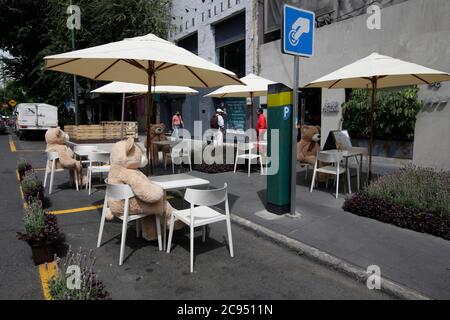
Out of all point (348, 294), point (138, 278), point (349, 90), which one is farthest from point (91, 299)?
point (349, 90)

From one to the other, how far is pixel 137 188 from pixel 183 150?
5.64 metres

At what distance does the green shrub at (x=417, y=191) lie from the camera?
15.3 ft

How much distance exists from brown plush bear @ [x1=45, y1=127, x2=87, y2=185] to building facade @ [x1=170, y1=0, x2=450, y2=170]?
8898 millimetres

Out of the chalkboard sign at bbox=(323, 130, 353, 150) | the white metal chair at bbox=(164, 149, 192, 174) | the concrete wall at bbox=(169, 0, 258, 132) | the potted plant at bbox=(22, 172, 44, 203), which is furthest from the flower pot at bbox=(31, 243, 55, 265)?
the concrete wall at bbox=(169, 0, 258, 132)

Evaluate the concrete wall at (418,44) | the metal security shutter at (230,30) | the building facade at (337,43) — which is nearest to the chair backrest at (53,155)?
the building facade at (337,43)

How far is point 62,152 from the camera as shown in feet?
23.4

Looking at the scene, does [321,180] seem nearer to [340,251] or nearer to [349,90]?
[340,251]

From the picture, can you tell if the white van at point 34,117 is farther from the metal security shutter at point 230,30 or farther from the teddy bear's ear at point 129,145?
the teddy bear's ear at point 129,145

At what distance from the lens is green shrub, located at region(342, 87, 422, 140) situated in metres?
9.82

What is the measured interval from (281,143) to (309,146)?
251 centimetres

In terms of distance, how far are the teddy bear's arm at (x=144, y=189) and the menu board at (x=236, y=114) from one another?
573 inches

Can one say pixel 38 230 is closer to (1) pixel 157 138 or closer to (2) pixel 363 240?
(2) pixel 363 240

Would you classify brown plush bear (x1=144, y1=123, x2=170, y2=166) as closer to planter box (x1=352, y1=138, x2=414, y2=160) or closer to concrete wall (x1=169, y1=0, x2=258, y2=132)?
planter box (x1=352, y1=138, x2=414, y2=160)

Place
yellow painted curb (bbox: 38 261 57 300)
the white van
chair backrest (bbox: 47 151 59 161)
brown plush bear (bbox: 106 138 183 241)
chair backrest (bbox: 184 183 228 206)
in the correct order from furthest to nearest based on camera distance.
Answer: the white van, chair backrest (bbox: 47 151 59 161), brown plush bear (bbox: 106 138 183 241), chair backrest (bbox: 184 183 228 206), yellow painted curb (bbox: 38 261 57 300)
